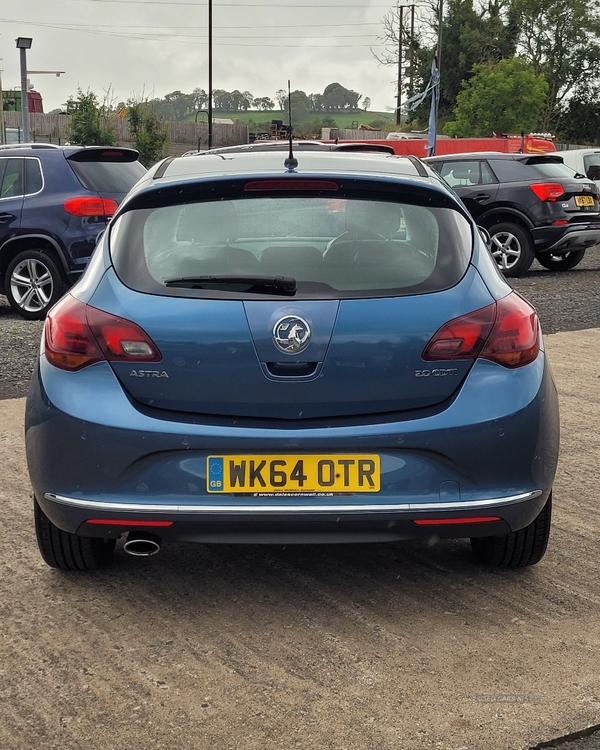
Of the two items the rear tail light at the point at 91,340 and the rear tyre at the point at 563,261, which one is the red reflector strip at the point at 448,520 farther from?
the rear tyre at the point at 563,261

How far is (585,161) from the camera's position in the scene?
24.1 meters

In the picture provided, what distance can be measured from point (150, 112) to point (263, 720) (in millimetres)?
64313

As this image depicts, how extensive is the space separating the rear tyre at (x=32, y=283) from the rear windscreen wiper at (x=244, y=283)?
853 cm

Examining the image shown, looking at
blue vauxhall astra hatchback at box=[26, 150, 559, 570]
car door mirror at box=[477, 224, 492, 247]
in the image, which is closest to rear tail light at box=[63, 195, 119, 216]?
car door mirror at box=[477, 224, 492, 247]

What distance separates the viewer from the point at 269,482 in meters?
3.63

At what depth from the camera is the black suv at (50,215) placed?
1200cm

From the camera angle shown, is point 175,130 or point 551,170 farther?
point 175,130

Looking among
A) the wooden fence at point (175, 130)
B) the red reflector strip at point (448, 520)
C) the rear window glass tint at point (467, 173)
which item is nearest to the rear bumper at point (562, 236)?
the rear window glass tint at point (467, 173)

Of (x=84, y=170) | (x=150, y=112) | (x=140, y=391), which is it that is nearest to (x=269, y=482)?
(x=140, y=391)

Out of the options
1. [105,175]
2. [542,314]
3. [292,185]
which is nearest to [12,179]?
[105,175]

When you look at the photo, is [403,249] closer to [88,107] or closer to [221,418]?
[221,418]

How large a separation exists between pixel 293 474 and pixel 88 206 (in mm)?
8827

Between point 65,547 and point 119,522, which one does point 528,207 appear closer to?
point 65,547

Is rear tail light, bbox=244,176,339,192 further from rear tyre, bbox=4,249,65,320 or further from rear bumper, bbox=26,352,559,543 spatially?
rear tyre, bbox=4,249,65,320
